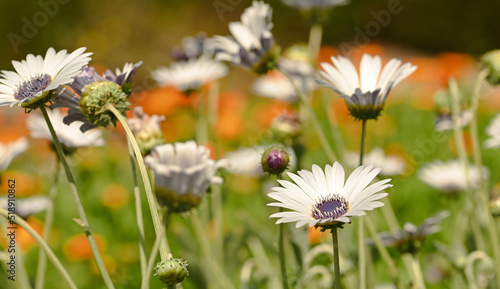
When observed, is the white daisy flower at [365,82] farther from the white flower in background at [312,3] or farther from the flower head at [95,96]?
the white flower in background at [312,3]

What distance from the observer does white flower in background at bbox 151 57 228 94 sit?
1.37 metres

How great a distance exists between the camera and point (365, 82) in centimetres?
89

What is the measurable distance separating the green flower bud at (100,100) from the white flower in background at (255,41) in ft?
1.17

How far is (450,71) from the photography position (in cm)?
304

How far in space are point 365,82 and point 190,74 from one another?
64cm

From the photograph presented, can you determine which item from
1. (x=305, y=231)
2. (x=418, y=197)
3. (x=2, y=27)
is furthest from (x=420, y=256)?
(x=2, y=27)

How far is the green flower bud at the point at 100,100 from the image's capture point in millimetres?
706

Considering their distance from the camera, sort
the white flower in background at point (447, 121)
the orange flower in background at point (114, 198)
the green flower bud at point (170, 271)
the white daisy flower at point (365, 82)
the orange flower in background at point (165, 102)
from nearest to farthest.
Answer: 1. the green flower bud at point (170, 271)
2. the white daisy flower at point (365, 82)
3. the white flower in background at point (447, 121)
4. the orange flower in background at point (114, 198)
5. the orange flower in background at point (165, 102)

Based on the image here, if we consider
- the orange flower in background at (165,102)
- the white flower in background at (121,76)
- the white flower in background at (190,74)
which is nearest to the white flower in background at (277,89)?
the white flower in background at (190,74)

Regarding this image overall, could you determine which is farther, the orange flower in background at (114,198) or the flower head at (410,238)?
the orange flower in background at (114,198)

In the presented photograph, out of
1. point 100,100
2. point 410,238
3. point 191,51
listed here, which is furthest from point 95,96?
point 191,51

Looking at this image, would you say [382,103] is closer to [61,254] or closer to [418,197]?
[418,197]

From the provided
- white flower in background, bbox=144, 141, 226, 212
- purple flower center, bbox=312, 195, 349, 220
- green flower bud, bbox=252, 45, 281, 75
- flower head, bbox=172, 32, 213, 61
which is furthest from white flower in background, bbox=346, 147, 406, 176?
white flower in background, bbox=144, 141, 226, 212

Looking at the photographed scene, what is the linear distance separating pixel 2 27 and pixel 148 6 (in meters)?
1.24
